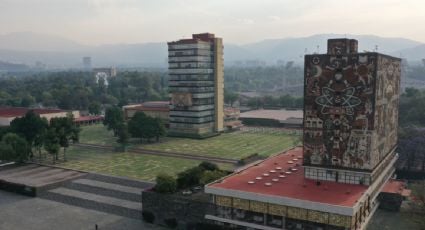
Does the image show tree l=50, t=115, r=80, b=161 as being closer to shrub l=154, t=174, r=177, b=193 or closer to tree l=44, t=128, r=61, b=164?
tree l=44, t=128, r=61, b=164

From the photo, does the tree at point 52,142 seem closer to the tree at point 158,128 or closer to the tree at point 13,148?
the tree at point 13,148

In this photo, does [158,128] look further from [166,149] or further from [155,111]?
[155,111]

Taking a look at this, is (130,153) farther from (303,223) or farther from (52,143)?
(303,223)

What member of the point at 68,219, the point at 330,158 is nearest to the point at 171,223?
the point at 68,219

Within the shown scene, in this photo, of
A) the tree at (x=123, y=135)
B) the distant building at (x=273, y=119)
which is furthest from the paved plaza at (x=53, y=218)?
the distant building at (x=273, y=119)

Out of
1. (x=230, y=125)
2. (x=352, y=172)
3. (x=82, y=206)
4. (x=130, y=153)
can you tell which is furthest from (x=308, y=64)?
(x=230, y=125)

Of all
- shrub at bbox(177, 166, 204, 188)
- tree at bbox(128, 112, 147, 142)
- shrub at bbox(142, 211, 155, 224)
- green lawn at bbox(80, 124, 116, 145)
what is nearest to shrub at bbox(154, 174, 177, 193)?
shrub at bbox(177, 166, 204, 188)
